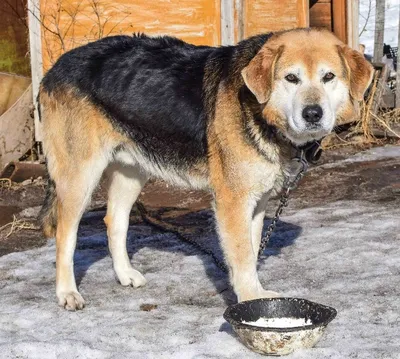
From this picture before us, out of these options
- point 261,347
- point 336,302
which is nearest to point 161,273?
point 336,302

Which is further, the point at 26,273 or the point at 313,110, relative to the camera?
the point at 26,273

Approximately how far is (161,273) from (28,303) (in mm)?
1057

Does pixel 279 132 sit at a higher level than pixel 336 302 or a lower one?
higher

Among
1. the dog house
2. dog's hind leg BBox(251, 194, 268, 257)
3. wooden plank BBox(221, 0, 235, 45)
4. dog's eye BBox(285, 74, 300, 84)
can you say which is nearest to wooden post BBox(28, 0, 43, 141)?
the dog house

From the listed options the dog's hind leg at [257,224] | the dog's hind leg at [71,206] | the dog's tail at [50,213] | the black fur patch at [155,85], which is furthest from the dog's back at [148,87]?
the dog's tail at [50,213]

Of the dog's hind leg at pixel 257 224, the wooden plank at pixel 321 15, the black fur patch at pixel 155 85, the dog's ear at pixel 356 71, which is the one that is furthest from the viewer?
the wooden plank at pixel 321 15

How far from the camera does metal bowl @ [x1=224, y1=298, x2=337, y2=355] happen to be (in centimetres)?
432

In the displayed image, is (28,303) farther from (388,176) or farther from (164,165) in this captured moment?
(388,176)

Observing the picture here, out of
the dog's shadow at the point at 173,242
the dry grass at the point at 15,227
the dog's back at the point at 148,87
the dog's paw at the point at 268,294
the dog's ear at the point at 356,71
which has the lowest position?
the dry grass at the point at 15,227

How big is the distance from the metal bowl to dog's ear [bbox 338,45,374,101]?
1256 millimetres

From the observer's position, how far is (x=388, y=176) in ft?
30.7

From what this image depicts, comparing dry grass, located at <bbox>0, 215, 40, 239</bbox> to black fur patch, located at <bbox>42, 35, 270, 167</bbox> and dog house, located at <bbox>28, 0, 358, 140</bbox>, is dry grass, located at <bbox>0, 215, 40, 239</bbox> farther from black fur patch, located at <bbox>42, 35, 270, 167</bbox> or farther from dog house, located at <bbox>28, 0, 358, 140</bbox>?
dog house, located at <bbox>28, 0, 358, 140</bbox>

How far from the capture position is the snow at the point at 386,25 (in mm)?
19844

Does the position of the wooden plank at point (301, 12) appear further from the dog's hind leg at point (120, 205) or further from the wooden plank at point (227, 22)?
the dog's hind leg at point (120, 205)
